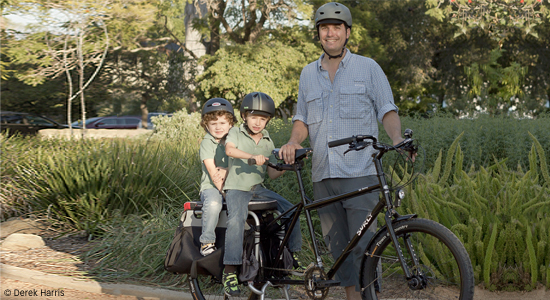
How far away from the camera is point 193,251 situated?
4.01 meters

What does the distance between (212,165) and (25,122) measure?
17.4m

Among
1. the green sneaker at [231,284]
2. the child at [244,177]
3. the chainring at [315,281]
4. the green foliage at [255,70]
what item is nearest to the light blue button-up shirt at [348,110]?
the child at [244,177]

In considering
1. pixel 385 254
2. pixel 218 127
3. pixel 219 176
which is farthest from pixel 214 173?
pixel 385 254

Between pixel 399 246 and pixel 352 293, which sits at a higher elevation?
pixel 399 246

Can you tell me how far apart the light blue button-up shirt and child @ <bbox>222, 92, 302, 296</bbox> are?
13.7 inches

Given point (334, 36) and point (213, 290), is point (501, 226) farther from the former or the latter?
point (213, 290)

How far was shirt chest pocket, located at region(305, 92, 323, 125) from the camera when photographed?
3834 mm

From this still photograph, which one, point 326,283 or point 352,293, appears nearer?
point 326,283

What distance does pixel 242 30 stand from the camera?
2317cm

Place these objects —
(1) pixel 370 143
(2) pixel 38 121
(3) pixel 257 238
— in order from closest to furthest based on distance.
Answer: (1) pixel 370 143, (3) pixel 257 238, (2) pixel 38 121

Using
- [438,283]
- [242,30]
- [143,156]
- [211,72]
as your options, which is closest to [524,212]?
[438,283]

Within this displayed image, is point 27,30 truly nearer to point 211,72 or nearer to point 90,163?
point 211,72

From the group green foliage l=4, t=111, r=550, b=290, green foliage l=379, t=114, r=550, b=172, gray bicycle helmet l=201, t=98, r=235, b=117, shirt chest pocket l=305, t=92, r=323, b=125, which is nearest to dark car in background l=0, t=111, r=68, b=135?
green foliage l=4, t=111, r=550, b=290

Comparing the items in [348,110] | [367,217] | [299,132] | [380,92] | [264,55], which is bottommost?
[367,217]
